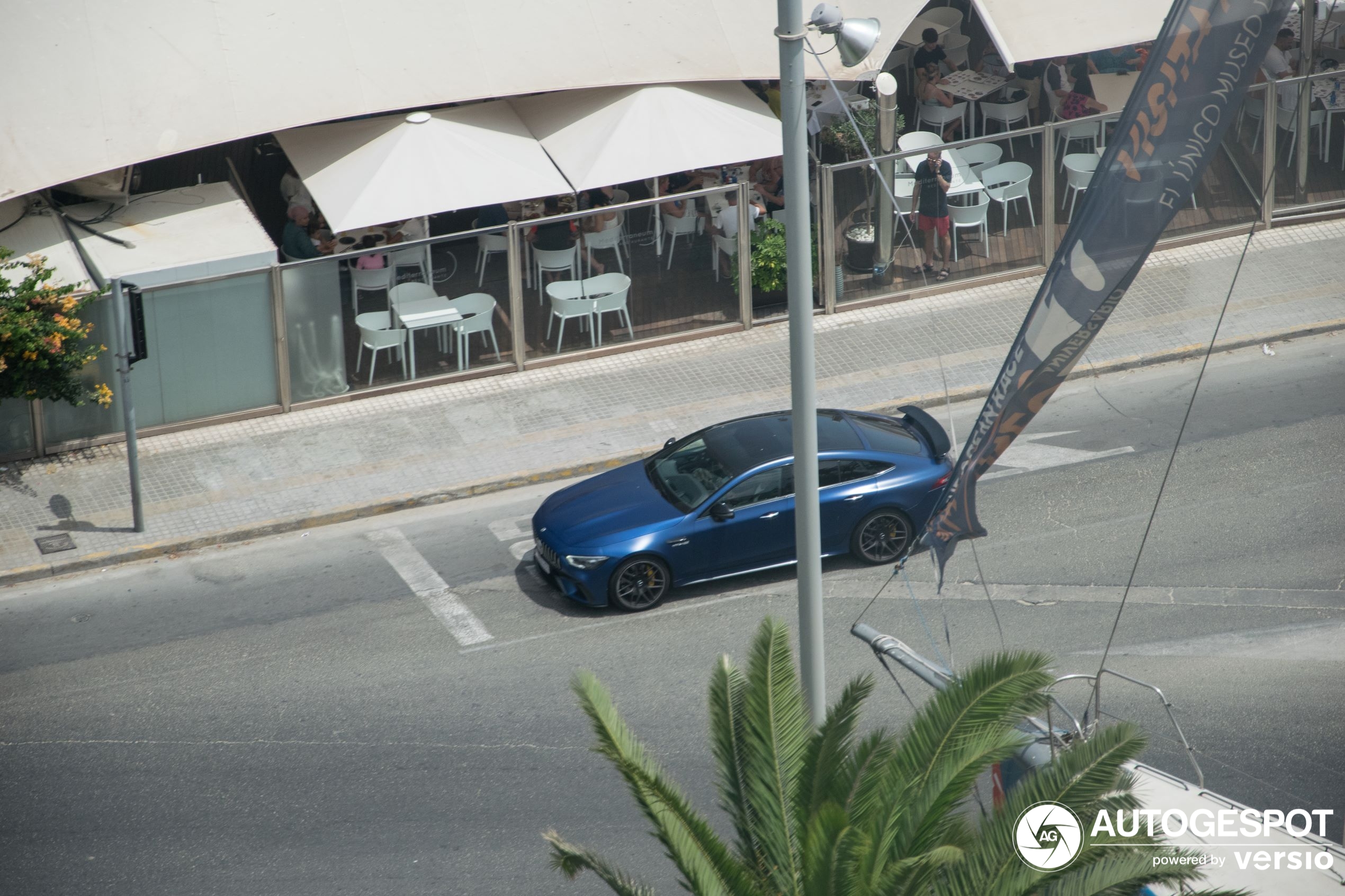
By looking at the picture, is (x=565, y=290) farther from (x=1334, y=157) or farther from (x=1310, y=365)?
(x=1334, y=157)

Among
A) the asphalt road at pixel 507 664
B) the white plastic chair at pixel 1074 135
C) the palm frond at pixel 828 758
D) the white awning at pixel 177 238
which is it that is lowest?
the asphalt road at pixel 507 664

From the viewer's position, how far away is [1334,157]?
68.2 ft

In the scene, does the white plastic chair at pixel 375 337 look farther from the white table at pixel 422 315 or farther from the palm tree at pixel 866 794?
the palm tree at pixel 866 794

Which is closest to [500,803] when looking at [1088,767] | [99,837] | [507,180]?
[99,837]

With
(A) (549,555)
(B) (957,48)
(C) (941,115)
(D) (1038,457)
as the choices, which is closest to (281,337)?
(A) (549,555)

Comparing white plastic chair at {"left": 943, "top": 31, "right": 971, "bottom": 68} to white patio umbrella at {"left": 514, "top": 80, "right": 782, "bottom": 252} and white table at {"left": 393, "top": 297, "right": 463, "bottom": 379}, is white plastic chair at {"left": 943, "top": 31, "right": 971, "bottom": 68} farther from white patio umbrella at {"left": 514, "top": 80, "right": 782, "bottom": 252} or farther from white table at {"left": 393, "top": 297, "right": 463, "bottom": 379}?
white table at {"left": 393, "top": 297, "right": 463, "bottom": 379}

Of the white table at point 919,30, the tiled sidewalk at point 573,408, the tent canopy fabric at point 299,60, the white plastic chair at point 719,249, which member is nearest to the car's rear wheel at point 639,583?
the tiled sidewalk at point 573,408

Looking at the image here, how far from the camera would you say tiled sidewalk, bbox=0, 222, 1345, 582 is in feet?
53.8

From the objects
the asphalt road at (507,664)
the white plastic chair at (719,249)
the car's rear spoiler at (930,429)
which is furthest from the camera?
the white plastic chair at (719,249)

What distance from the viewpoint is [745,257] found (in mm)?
19906

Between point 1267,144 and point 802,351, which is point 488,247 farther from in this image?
point 802,351

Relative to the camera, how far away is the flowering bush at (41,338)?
1564cm

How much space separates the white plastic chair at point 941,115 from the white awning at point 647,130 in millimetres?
3503

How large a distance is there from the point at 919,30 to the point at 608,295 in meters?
9.35
